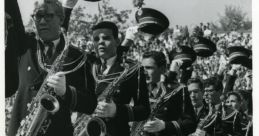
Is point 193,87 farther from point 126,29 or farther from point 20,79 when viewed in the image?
point 20,79

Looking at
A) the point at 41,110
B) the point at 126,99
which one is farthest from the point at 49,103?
the point at 126,99

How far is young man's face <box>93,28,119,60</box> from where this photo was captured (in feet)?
18.4

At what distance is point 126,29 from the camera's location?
18.9ft

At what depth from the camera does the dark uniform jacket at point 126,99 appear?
5.46 m

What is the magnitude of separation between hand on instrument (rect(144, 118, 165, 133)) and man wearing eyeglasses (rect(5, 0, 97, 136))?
59 centimetres

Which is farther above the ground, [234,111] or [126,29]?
[126,29]

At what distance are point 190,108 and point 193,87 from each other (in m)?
0.26

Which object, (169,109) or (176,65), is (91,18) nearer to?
(176,65)

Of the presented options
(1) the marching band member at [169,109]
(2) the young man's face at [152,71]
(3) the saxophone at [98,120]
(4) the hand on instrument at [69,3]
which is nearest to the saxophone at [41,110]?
(3) the saxophone at [98,120]

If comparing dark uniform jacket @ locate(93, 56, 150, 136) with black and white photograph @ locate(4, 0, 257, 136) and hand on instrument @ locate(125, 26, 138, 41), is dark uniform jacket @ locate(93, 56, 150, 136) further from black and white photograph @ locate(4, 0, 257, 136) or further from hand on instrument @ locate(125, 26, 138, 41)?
hand on instrument @ locate(125, 26, 138, 41)

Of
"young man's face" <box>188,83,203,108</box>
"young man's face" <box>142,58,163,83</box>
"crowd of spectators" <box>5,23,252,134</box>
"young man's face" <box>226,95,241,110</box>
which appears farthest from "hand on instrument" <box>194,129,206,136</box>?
"young man's face" <box>142,58,163,83</box>

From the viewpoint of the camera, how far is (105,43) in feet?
18.5

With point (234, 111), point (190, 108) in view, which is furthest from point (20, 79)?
point (234, 111)
